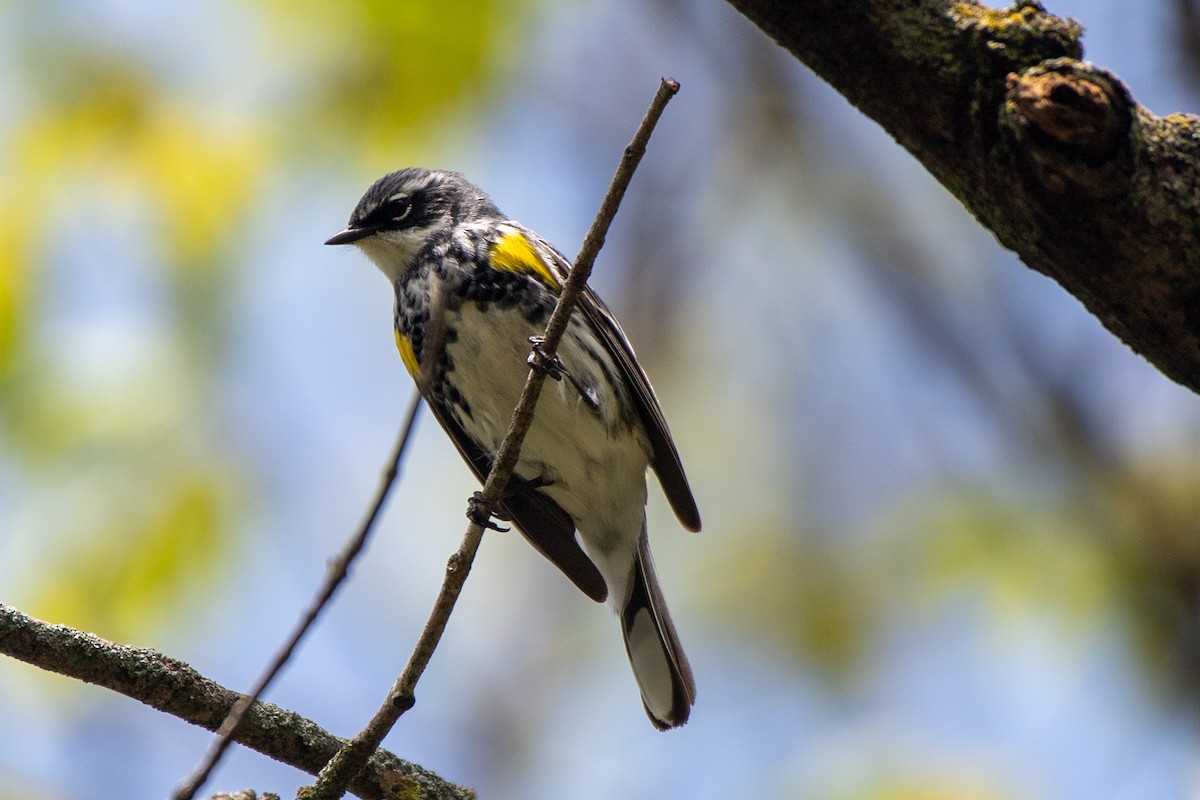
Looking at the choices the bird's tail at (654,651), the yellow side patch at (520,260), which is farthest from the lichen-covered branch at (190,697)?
the yellow side patch at (520,260)

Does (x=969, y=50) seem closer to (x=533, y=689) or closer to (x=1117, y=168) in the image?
(x=1117, y=168)

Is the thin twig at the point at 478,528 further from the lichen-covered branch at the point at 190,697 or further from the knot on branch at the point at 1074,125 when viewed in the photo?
the knot on branch at the point at 1074,125

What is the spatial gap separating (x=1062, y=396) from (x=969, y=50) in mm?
2479

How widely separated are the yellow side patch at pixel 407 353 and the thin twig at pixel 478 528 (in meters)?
1.70

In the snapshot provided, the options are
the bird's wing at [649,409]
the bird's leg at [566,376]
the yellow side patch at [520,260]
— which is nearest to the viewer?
the bird's leg at [566,376]

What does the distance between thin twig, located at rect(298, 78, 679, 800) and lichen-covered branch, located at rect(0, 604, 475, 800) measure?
194mm

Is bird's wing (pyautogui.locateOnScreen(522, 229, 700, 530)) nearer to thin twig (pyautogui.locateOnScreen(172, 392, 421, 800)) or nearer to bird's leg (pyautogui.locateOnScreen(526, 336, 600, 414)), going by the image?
bird's leg (pyautogui.locateOnScreen(526, 336, 600, 414))

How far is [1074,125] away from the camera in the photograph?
209 centimetres

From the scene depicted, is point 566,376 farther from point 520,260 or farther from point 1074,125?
point 1074,125

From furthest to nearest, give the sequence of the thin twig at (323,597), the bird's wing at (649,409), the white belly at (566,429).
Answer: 1. the bird's wing at (649,409)
2. the white belly at (566,429)
3. the thin twig at (323,597)

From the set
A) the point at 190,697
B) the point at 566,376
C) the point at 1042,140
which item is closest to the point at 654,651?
the point at 566,376

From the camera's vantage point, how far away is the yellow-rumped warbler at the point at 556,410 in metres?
4.34

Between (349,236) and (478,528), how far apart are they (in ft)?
9.16

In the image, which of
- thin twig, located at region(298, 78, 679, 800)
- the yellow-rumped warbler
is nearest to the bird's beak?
the yellow-rumped warbler
